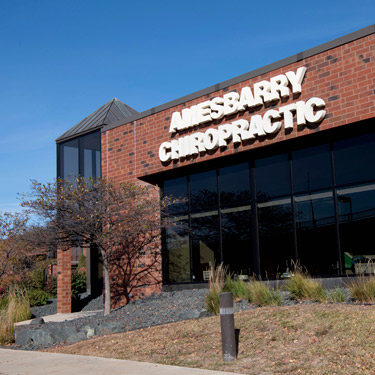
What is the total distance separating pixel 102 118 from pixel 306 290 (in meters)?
13.8

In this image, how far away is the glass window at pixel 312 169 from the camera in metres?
13.9

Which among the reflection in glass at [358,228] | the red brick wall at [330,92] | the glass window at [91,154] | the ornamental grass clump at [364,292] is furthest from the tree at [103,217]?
the ornamental grass clump at [364,292]

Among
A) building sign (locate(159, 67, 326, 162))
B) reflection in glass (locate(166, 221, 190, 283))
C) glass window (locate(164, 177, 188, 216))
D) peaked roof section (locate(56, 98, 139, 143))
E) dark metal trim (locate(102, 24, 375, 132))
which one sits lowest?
reflection in glass (locate(166, 221, 190, 283))

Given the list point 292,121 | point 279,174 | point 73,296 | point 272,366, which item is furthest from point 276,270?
point 73,296

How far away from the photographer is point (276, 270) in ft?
47.7

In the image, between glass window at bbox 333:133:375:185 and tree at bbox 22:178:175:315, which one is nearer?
glass window at bbox 333:133:375:185

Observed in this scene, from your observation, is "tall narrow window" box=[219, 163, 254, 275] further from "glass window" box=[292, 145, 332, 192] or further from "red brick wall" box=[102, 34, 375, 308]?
"glass window" box=[292, 145, 332, 192]

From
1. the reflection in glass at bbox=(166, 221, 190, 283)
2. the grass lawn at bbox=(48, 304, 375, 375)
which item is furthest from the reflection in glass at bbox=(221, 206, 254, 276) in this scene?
the grass lawn at bbox=(48, 304, 375, 375)

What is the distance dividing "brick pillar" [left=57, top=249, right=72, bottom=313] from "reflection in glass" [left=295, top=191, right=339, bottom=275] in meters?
10.7

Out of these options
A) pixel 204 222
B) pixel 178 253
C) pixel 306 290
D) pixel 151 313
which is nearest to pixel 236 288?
pixel 306 290

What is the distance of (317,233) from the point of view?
13.8 m

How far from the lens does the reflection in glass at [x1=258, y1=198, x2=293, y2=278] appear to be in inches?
566

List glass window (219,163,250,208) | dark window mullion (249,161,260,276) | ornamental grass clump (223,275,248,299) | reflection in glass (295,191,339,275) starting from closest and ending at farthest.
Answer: ornamental grass clump (223,275,248,299) → reflection in glass (295,191,339,275) → dark window mullion (249,161,260,276) → glass window (219,163,250,208)

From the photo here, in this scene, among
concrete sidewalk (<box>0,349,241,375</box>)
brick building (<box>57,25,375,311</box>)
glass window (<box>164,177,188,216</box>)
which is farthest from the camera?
glass window (<box>164,177,188,216</box>)
